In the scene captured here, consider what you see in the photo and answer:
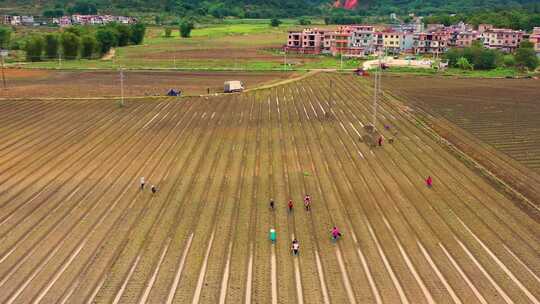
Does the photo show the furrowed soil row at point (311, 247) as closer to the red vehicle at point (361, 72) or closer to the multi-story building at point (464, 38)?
the red vehicle at point (361, 72)

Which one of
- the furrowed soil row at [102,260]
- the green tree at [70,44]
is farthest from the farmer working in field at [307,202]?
the green tree at [70,44]

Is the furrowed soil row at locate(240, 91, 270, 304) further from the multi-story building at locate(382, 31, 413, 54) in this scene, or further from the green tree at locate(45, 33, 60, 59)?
the multi-story building at locate(382, 31, 413, 54)

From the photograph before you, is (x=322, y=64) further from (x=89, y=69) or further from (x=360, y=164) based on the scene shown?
(x=360, y=164)

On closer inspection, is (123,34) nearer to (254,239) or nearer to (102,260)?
(254,239)

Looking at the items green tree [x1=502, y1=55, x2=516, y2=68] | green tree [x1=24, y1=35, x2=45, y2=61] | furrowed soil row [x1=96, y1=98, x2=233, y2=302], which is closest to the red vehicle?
green tree [x1=502, y1=55, x2=516, y2=68]

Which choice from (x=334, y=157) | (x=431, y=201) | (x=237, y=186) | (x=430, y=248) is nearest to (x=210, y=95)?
(x=334, y=157)

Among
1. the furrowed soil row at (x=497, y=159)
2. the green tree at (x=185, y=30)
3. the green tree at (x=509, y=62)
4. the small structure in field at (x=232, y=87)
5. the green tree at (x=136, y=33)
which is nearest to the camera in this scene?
the furrowed soil row at (x=497, y=159)
